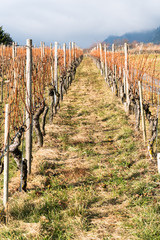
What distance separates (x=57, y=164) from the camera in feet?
16.9

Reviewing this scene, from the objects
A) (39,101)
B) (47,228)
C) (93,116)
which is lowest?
(47,228)

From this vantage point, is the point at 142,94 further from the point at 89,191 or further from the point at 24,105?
the point at 89,191

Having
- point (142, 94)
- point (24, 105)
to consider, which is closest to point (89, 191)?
point (24, 105)

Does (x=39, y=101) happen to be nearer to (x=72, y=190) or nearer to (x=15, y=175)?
(x=15, y=175)

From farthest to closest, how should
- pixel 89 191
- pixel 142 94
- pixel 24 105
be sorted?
pixel 142 94
pixel 24 105
pixel 89 191

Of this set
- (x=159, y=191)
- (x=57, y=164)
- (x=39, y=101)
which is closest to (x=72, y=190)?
(x=57, y=164)

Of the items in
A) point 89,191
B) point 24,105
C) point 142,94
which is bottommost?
point 89,191

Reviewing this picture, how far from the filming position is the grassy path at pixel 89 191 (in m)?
3.05

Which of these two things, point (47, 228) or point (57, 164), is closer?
point (47, 228)

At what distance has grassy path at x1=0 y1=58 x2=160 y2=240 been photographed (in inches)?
120

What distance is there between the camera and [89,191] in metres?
3.99

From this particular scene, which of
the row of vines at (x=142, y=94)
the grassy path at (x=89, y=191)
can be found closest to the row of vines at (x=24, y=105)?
the grassy path at (x=89, y=191)

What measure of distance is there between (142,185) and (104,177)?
78 cm

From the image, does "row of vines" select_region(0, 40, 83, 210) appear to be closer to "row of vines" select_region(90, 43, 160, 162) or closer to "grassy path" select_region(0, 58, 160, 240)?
"grassy path" select_region(0, 58, 160, 240)
